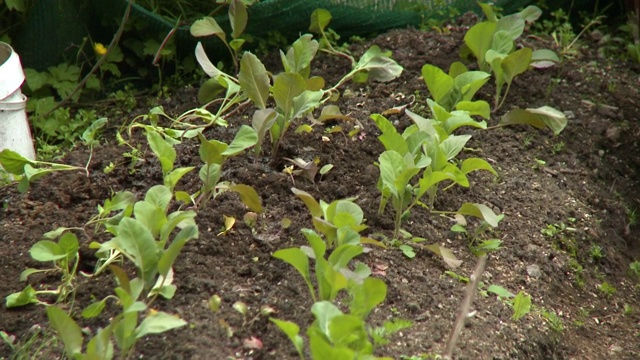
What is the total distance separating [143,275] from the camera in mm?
2203

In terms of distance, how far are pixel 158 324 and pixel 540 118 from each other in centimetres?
189

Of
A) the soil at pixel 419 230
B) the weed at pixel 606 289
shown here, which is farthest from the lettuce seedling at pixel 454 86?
the weed at pixel 606 289

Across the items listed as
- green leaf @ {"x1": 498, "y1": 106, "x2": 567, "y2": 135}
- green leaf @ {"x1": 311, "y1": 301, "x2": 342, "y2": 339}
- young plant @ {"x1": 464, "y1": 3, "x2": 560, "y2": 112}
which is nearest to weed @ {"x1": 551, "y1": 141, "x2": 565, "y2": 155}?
green leaf @ {"x1": 498, "y1": 106, "x2": 567, "y2": 135}

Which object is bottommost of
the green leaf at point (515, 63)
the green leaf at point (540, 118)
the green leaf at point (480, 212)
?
the green leaf at point (540, 118)

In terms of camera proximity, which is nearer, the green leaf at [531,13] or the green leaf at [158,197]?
the green leaf at [158,197]

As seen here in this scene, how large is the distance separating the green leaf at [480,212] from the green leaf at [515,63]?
35.1 inches

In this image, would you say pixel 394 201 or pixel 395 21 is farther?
pixel 395 21

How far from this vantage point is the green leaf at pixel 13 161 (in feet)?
8.91

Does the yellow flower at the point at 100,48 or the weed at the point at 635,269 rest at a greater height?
the yellow flower at the point at 100,48

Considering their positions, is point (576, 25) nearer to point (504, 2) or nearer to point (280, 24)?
point (504, 2)

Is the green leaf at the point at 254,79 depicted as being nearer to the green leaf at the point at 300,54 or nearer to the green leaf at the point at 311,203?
the green leaf at the point at 300,54

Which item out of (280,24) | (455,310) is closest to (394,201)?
(455,310)

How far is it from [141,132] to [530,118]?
5.08 feet

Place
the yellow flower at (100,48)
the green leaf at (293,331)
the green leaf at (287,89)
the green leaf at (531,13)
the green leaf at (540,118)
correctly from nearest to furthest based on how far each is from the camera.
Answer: the green leaf at (293,331)
the green leaf at (287,89)
the green leaf at (540,118)
the yellow flower at (100,48)
the green leaf at (531,13)
